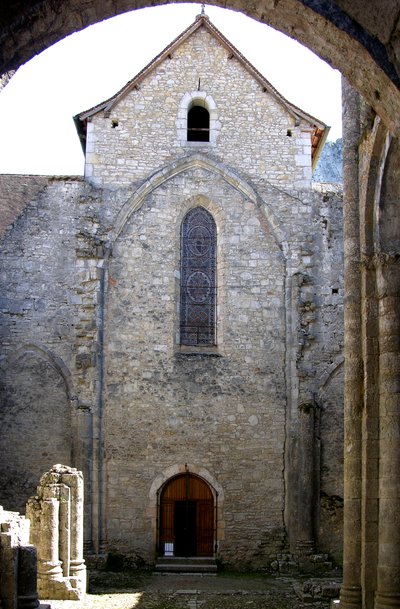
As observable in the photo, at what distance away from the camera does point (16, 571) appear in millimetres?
9062

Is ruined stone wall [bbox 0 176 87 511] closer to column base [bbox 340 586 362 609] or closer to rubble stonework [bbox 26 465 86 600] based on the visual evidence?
rubble stonework [bbox 26 465 86 600]

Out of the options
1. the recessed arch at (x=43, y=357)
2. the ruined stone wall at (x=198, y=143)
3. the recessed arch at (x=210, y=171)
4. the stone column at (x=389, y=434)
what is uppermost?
the ruined stone wall at (x=198, y=143)

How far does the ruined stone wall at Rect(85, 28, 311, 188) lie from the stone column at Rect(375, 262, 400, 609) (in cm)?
851

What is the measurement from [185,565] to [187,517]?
3.12 ft

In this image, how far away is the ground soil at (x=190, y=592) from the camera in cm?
1156

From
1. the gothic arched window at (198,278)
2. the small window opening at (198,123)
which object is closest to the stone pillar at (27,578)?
the gothic arched window at (198,278)

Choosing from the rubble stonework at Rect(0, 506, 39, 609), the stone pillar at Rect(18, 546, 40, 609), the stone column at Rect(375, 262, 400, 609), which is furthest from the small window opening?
the stone pillar at Rect(18, 546, 40, 609)

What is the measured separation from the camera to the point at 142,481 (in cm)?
1566

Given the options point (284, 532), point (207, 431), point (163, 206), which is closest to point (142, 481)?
point (207, 431)

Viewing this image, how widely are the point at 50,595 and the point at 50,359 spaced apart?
5.18 m

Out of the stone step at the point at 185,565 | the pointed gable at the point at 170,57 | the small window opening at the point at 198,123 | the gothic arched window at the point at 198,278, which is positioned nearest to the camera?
the stone step at the point at 185,565

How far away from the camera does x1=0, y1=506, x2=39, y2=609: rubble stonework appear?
29.0 feet

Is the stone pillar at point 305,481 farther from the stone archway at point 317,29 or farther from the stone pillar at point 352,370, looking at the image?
the stone archway at point 317,29

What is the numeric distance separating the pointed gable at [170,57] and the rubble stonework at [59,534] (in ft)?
25.3
